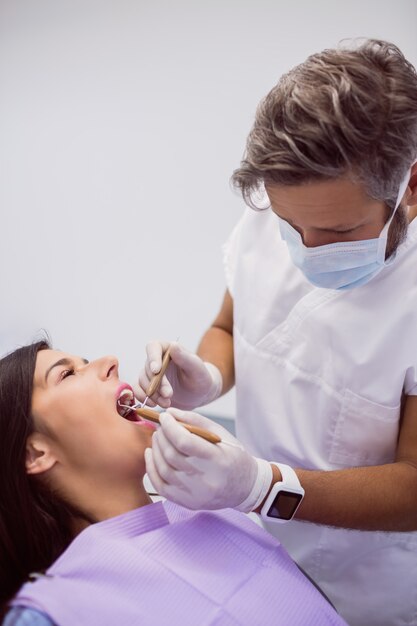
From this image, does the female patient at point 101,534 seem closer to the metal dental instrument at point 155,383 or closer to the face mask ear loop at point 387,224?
the metal dental instrument at point 155,383

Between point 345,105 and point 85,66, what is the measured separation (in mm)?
1633

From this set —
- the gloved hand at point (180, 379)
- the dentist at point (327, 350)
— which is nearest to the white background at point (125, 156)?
the dentist at point (327, 350)

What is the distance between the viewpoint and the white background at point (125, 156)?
2.24 m

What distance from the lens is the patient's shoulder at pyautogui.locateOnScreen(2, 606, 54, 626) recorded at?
3.29 ft

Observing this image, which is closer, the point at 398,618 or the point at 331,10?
the point at 398,618

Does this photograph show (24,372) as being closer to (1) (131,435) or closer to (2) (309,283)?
(1) (131,435)

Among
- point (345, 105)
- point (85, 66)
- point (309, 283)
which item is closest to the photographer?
point (345, 105)

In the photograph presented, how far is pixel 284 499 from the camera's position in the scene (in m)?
1.15

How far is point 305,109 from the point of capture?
104 centimetres

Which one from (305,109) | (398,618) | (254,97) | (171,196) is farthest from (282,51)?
(398,618)

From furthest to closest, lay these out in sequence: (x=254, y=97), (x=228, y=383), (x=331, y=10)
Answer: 1. (x=254, y=97)
2. (x=331, y=10)
3. (x=228, y=383)

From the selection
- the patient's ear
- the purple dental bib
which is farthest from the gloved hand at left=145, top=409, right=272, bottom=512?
the patient's ear

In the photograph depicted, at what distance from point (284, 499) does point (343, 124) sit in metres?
0.64

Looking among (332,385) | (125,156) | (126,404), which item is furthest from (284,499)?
(125,156)
